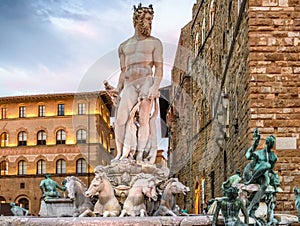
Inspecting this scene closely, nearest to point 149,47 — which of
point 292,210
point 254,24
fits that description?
point 254,24

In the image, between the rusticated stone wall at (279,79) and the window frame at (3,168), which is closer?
the rusticated stone wall at (279,79)

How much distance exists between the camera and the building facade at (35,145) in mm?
56875

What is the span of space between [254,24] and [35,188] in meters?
44.6

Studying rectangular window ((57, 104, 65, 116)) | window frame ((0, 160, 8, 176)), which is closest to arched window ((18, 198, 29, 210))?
window frame ((0, 160, 8, 176))

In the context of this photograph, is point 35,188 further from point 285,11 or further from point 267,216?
point 267,216

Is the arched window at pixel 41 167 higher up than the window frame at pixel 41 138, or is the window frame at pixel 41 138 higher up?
the window frame at pixel 41 138

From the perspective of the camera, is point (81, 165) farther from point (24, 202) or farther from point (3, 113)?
point (3, 113)

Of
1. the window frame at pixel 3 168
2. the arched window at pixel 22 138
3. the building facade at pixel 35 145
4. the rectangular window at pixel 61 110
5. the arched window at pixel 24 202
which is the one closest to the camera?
the arched window at pixel 24 202

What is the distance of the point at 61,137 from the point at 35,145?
257cm

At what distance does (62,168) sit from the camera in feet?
190

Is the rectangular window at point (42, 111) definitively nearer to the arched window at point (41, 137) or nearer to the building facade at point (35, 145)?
the building facade at point (35, 145)

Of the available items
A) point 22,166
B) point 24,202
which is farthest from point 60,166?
point 24,202

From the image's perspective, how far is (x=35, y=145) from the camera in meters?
59.2

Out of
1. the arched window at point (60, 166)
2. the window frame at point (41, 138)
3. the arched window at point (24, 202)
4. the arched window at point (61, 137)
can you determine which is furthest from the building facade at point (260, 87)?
the window frame at point (41, 138)
